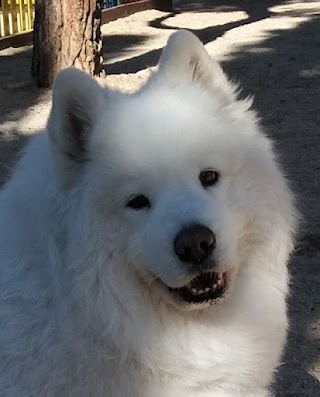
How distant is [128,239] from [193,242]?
0.90 feet

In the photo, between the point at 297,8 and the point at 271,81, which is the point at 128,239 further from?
the point at 297,8


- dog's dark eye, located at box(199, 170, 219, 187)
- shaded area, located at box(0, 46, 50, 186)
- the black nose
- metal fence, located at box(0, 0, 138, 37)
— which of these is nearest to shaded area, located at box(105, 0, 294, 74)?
shaded area, located at box(0, 46, 50, 186)

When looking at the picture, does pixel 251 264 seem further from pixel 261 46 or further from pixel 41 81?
pixel 261 46

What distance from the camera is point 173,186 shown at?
118 inches

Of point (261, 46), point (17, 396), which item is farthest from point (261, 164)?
point (261, 46)

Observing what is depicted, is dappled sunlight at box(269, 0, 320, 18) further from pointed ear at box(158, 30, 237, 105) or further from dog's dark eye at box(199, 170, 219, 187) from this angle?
dog's dark eye at box(199, 170, 219, 187)

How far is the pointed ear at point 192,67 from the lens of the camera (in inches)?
131

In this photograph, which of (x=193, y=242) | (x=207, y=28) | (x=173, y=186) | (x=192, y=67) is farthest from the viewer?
(x=207, y=28)

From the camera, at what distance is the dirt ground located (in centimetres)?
502

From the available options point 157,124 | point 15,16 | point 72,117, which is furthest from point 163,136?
point 15,16

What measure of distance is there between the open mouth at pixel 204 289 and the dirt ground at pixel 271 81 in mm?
1399

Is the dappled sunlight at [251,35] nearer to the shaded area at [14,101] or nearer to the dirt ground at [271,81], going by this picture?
the dirt ground at [271,81]

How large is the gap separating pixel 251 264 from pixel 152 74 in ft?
2.89

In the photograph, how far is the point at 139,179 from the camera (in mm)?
3020
